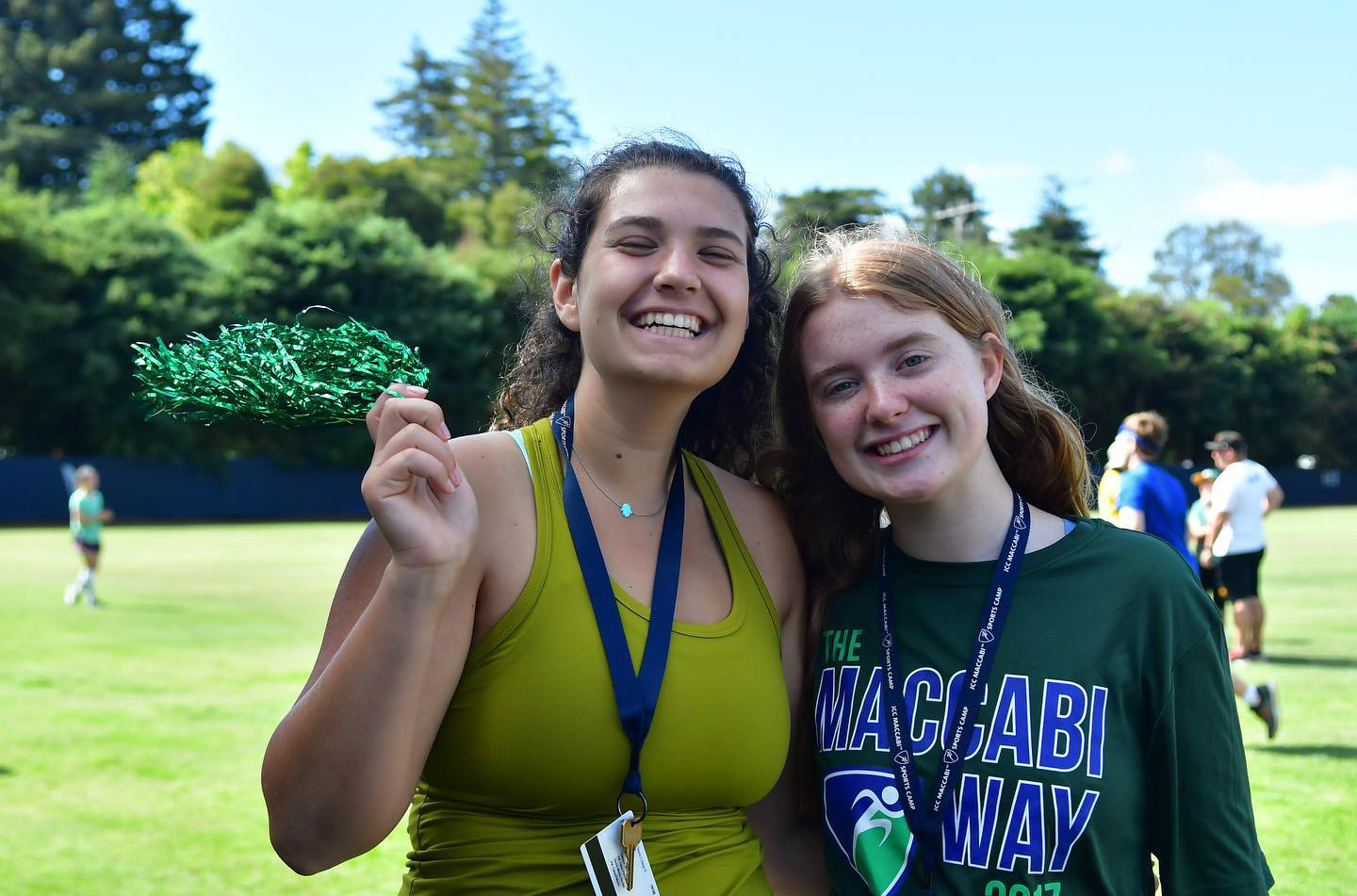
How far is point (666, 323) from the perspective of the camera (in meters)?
2.31

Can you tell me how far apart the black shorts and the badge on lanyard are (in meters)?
10.3

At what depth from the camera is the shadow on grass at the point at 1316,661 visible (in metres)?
11.0

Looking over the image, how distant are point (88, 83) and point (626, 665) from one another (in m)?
75.2

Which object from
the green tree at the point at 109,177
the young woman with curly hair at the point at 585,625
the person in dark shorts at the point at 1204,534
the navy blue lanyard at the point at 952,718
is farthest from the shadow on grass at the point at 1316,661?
the green tree at the point at 109,177

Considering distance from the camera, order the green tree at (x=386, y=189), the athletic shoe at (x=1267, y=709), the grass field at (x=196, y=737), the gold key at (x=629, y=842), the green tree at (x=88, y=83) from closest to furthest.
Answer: the gold key at (x=629, y=842) < the grass field at (x=196, y=737) < the athletic shoe at (x=1267, y=709) < the green tree at (x=386, y=189) < the green tree at (x=88, y=83)

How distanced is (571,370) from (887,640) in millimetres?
963

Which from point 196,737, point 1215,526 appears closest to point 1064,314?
point 1215,526

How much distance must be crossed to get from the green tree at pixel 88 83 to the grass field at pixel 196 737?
53.4 meters

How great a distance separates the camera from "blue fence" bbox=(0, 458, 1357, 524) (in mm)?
33781

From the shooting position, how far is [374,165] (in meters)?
60.7

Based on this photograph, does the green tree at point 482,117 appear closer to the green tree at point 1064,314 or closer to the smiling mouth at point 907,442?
the green tree at point 1064,314

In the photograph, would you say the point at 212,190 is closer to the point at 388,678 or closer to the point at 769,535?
the point at 769,535

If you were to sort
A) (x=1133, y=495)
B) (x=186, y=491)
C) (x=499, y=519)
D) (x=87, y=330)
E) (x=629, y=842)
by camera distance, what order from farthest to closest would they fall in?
(x=87, y=330) → (x=186, y=491) → (x=1133, y=495) → (x=499, y=519) → (x=629, y=842)

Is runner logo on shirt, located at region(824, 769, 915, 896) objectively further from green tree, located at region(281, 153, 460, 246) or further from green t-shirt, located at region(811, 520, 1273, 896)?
green tree, located at region(281, 153, 460, 246)
